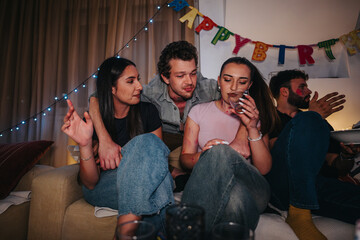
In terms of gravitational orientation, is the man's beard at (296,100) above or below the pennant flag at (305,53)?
below

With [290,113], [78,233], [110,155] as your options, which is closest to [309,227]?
[110,155]

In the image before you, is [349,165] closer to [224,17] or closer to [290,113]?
[290,113]

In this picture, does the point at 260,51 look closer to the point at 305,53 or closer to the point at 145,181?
the point at 305,53

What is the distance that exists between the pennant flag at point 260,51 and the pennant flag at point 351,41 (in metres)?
0.81

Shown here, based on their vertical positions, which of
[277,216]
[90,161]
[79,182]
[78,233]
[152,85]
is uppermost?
[152,85]

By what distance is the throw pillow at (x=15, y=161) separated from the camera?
1.29m

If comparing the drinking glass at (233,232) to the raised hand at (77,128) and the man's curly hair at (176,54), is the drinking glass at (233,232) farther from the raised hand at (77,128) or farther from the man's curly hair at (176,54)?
the man's curly hair at (176,54)

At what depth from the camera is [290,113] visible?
1.95m

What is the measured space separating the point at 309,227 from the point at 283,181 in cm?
21

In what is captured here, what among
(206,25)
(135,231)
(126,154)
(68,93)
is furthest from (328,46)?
(68,93)

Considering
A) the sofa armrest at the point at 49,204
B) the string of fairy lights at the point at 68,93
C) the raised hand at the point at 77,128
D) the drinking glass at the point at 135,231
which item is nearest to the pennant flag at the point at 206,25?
the string of fairy lights at the point at 68,93

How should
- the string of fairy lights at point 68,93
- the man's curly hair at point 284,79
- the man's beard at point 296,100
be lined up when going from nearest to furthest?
the man's beard at point 296,100 < the man's curly hair at point 284,79 < the string of fairy lights at point 68,93

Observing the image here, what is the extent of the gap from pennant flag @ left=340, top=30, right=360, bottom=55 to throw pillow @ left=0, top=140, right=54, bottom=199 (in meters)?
3.02

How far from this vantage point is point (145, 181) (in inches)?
33.3
